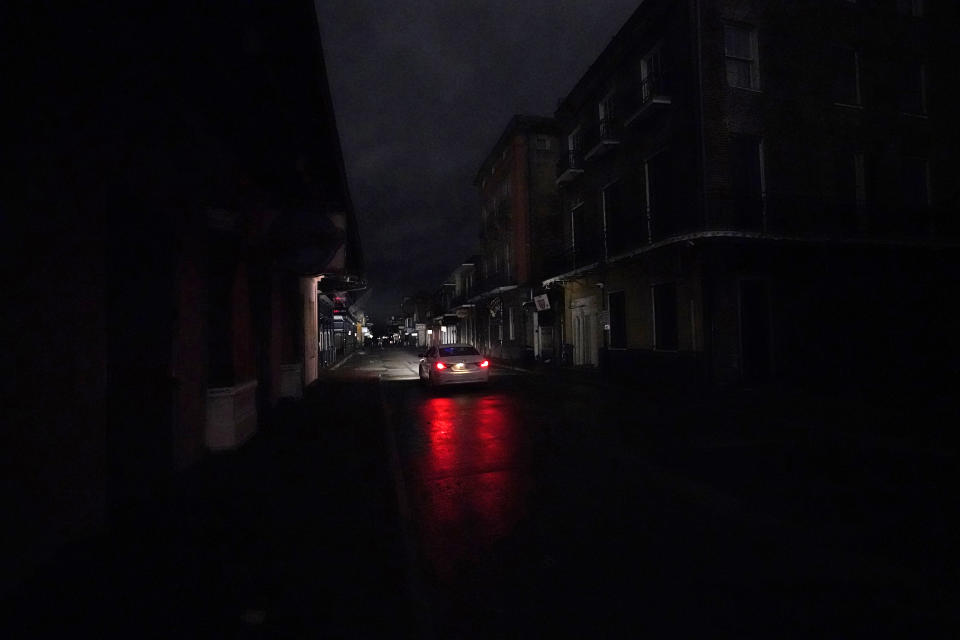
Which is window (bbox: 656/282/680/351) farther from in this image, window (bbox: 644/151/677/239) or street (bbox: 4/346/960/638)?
street (bbox: 4/346/960/638)

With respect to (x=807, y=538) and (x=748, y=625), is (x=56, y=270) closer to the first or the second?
(x=748, y=625)

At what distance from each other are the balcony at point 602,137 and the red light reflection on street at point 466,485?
1276cm

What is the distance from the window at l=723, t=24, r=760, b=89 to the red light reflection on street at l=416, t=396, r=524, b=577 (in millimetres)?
12904

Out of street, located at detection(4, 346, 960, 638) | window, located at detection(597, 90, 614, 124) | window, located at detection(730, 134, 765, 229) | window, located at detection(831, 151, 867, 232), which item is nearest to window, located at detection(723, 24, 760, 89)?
window, located at detection(730, 134, 765, 229)

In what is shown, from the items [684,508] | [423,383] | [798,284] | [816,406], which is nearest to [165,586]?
[684,508]

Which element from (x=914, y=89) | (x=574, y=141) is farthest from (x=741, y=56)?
(x=574, y=141)

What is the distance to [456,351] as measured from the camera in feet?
50.4

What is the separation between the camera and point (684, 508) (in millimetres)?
4609

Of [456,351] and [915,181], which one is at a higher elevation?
[915,181]

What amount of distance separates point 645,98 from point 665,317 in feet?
24.8

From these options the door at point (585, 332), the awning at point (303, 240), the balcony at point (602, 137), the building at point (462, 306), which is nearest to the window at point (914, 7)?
the balcony at point (602, 137)

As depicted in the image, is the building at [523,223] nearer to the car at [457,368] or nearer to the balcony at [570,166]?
the balcony at [570,166]

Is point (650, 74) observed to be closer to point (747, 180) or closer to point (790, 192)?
point (747, 180)

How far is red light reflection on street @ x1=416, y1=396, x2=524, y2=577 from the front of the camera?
4.00m
